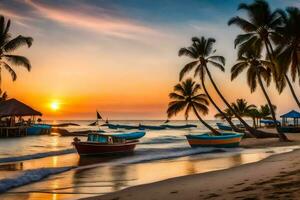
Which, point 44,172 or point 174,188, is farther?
point 44,172

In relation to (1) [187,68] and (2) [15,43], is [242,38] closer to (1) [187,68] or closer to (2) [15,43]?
(1) [187,68]

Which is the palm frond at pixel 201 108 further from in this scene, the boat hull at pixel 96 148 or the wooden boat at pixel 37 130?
the wooden boat at pixel 37 130

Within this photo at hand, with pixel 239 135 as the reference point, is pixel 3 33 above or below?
above

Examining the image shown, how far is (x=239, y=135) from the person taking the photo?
36.4m

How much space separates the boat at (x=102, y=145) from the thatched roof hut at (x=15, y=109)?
29.2 meters

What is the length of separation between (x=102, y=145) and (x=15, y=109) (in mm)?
31696

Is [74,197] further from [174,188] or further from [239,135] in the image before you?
[239,135]

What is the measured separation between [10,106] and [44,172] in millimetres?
42169

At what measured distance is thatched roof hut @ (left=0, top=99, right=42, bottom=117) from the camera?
56719 millimetres

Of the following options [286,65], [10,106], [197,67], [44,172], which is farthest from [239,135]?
[10,106]

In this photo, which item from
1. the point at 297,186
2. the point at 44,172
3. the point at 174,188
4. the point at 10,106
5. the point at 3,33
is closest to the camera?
the point at 297,186

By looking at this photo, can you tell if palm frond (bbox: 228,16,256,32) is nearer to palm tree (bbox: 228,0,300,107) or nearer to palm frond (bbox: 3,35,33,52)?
palm tree (bbox: 228,0,300,107)

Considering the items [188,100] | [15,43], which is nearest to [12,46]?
[15,43]

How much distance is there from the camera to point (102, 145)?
30.7 m
